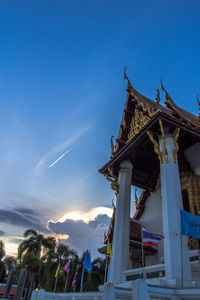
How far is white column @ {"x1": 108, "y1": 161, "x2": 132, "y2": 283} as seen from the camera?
9711 millimetres

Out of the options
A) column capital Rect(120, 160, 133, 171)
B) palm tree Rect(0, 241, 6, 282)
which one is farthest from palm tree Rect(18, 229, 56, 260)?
column capital Rect(120, 160, 133, 171)

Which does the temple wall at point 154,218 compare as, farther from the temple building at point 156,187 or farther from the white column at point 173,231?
the white column at point 173,231

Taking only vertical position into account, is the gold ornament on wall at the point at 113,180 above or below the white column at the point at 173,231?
above

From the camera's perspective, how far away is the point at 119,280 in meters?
9.44

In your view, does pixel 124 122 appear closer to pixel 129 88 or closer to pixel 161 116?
pixel 129 88

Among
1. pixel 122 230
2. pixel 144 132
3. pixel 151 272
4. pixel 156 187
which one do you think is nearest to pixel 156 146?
pixel 144 132

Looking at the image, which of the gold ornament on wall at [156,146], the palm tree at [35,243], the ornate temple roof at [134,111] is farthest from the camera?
the palm tree at [35,243]

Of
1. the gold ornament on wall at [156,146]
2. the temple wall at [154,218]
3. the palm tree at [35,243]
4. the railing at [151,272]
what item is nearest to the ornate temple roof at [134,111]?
the gold ornament on wall at [156,146]

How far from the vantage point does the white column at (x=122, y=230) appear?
9711mm

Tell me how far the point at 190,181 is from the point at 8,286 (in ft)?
34.4

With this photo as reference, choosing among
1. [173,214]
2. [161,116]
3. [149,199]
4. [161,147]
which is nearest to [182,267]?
[173,214]

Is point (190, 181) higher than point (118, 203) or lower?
higher

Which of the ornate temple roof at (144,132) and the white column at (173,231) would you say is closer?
the white column at (173,231)

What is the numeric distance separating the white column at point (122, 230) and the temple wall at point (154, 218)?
9.65 feet
